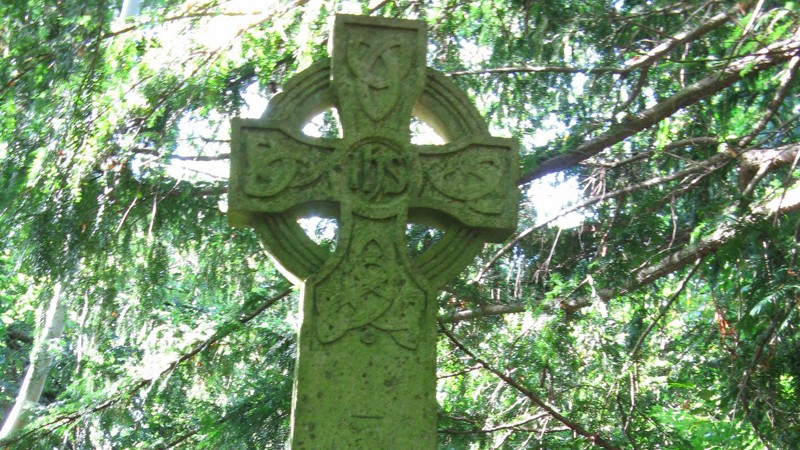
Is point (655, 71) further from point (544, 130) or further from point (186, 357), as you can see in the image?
point (186, 357)

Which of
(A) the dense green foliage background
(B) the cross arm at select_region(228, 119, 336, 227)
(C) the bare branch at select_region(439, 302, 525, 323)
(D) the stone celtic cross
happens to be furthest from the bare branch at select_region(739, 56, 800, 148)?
(B) the cross arm at select_region(228, 119, 336, 227)

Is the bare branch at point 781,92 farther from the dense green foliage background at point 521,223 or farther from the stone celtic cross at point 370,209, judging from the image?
the stone celtic cross at point 370,209

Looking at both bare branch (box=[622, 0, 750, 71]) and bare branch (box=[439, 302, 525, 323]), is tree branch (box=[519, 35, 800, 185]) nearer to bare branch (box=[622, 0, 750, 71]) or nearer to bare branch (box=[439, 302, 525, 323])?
bare branch (box=[622, 0, 750, 71])

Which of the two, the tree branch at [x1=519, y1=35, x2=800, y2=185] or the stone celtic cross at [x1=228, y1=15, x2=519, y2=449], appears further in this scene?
the tree branch at [x1=519, y1=35, x2=800, y2=185]

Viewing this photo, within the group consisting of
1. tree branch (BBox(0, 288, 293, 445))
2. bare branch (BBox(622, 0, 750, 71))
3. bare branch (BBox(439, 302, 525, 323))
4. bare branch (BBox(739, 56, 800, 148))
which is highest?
bare branch (BBox(622, 0, 750, 71))

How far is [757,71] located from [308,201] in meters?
2.79

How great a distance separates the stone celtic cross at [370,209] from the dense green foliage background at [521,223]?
1688 millimetres

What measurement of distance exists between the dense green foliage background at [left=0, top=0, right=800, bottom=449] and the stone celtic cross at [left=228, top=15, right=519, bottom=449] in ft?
5.54

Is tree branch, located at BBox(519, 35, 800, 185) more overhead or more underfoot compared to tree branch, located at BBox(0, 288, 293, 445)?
more overhead

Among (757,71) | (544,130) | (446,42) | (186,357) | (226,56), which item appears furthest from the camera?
(544,130)

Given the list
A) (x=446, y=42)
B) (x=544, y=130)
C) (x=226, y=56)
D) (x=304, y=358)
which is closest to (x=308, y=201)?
(x=304, y=358)

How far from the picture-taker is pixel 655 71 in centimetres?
588

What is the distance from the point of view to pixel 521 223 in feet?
22.7

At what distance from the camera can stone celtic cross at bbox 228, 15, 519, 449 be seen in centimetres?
293
